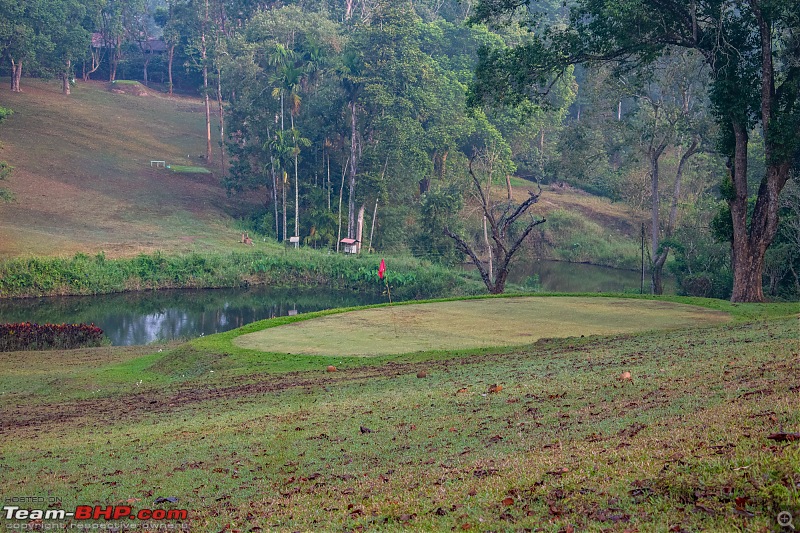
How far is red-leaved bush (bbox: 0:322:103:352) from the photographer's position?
30.6 m

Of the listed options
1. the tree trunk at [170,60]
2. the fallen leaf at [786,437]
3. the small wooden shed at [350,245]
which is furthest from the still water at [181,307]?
the tree trunk at [170,60]

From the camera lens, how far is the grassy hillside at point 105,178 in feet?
198

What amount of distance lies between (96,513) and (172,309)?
121 feet

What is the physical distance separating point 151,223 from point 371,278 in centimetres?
2214

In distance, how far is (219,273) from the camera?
2135 inches

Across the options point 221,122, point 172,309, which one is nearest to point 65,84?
point 221,122

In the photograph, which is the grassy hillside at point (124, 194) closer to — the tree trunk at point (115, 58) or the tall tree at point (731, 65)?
the tree trunk at point (115, 58)

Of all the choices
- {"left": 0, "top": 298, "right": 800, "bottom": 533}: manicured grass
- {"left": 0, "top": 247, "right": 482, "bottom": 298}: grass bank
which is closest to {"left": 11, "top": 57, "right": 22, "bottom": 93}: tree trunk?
{"left": 0, "top": 247, "right": 482, "bottom": 298}: grass bank

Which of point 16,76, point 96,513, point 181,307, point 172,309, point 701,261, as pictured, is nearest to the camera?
point 96,513

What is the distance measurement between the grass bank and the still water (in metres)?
1.27

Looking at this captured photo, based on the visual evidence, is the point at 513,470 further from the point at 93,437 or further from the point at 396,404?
the point at 93,437

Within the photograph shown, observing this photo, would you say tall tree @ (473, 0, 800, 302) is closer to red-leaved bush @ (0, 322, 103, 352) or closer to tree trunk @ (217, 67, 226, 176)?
red-leaved bush @ (0, 322, 103, 352)

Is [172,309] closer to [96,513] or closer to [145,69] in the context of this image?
[96,513]

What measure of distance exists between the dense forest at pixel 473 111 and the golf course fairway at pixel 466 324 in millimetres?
5960
